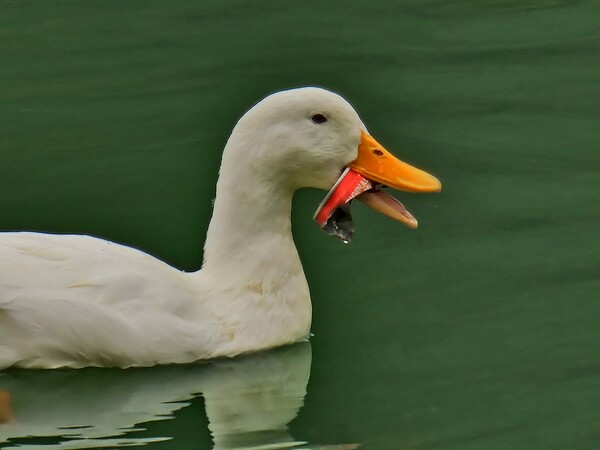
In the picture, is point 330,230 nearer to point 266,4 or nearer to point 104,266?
point 104,266

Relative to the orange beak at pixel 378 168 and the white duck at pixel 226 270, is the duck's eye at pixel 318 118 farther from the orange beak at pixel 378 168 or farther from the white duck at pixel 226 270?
the orange beak at pixel 378 168

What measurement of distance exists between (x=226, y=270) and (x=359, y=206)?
177 centimetres

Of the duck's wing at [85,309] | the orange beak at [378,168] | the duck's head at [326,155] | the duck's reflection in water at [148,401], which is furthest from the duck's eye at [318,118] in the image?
the duck's reflection in water at [148,401]

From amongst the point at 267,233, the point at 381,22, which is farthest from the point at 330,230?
the point at 381,22

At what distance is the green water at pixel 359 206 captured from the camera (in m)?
7.87

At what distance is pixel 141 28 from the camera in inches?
510

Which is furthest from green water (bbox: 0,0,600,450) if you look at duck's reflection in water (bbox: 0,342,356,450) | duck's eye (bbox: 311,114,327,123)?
duck's eye (bbox: 311,114,327,123)

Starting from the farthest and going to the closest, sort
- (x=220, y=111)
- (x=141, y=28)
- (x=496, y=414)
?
(x=141, y=28) → (x=220, y=111) → (x=496, y=414)

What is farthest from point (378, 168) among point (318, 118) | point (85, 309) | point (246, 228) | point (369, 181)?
point (85, 309)

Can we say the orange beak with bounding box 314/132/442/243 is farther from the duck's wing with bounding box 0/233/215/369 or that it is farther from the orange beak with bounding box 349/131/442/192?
the duck's wing with bounding box 0/233/215/369

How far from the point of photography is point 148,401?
804cm

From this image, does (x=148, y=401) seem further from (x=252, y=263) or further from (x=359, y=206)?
(x=359, y=206)

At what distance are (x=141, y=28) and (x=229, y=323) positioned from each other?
4.93 metres

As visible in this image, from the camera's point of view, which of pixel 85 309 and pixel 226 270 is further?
pixel 226 270
